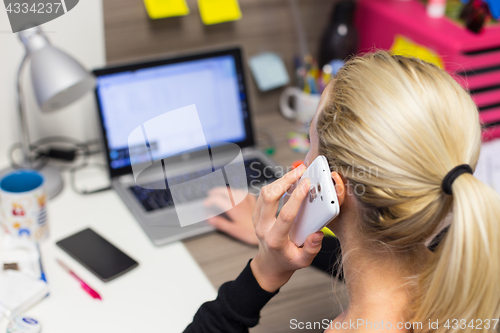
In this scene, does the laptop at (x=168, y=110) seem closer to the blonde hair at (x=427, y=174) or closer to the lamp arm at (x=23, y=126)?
the lamp arm at (x=23, y=126)

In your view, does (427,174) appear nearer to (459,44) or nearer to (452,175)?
(452,175)

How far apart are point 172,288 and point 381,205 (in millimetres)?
418

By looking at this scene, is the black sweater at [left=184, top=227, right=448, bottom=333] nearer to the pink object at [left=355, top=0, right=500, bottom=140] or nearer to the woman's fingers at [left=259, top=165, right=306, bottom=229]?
the woman's fingers at [left=259, top=165, right=306, bottom=229]

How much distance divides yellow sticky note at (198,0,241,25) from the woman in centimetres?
63

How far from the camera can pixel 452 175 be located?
0.47 meters

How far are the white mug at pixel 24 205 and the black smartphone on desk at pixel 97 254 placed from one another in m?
0.05

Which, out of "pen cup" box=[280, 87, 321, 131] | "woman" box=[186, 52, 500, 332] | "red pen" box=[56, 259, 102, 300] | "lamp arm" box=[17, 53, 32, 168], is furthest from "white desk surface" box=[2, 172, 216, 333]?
"pen cup" box=[280, 87, 321, 131]

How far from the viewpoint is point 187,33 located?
44.5 inches

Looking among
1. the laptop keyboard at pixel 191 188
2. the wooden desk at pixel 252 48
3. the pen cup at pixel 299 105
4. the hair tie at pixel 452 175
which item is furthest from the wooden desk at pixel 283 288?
the pen cup at pixel 299 105

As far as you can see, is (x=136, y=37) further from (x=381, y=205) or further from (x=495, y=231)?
(x=495, y=231)

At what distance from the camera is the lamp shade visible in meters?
0.84

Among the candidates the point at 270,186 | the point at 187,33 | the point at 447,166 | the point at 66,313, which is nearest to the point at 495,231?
the point at 447,166

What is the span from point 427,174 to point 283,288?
0.39m

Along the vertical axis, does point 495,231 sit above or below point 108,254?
above
